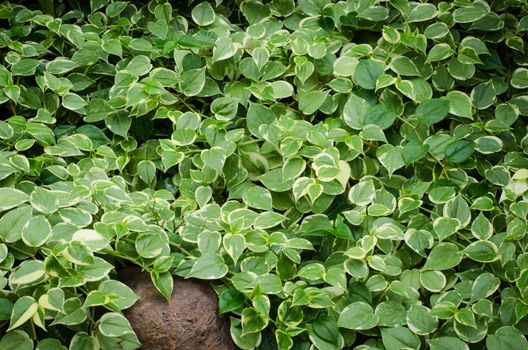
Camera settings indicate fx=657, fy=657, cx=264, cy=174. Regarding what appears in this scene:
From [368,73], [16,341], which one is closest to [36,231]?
[16,341]

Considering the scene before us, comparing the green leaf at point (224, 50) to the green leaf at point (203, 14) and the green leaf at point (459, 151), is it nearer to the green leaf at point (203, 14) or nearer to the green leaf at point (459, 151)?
the green leaf at point (203, 14)

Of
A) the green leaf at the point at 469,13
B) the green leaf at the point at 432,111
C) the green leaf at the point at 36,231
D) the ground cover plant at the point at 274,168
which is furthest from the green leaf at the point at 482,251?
the green leaf at the point at 36,231

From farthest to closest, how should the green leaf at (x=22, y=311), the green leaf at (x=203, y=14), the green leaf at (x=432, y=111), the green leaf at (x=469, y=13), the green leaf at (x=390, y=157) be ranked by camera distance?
the green leaf at (x=203, y=14) → the green leaf at (x=469, y=13) → the green leaf at (x=432, y=111) → the green leaf at (x=390, y=157) → the green leaf at (x=22, y=311)

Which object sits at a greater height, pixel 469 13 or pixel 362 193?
pixel 469 13

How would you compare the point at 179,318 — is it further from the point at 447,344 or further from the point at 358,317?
the point at 447,344

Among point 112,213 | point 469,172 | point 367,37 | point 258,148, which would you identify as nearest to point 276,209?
point 258,148

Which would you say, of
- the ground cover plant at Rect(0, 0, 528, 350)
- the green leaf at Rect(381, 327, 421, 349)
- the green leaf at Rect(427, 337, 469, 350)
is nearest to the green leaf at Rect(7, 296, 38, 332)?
the ground cover plant at Rect(0, 0, 528, 350)

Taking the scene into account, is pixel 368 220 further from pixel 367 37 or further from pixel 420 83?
pixel 367 37
